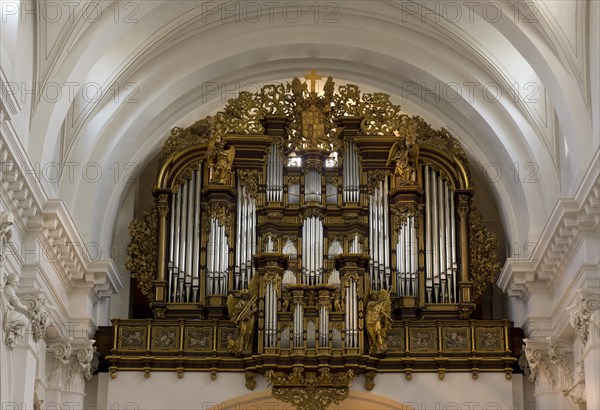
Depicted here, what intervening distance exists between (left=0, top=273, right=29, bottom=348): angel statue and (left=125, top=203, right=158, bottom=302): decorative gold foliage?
4.97 meters

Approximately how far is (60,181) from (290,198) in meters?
3.95

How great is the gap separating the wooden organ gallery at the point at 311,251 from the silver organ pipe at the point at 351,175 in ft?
0.08

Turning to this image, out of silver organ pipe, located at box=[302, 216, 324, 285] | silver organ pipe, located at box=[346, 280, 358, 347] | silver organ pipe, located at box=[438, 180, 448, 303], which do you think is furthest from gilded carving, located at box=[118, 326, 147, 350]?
silver organ pipe, located at box=[438, 180, 448, 303]

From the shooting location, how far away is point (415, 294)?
2178 cm

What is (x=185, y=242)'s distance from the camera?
72.6 ft

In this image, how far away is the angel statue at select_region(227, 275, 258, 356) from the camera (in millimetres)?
21094

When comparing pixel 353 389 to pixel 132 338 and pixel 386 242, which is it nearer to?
pixel 386 242

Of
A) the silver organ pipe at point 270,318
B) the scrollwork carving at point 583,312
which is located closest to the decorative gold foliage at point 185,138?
the silver organ pipe at point 270,318

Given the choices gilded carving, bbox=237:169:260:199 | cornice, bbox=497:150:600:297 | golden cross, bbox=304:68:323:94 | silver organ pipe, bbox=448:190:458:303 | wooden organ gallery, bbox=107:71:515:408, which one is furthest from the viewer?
golden cross, bbox=304:68:323:94

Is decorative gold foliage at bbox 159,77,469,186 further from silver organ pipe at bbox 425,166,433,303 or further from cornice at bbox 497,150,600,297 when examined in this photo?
cornice at bbox 497,150,600,297

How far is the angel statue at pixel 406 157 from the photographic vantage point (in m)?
22.3

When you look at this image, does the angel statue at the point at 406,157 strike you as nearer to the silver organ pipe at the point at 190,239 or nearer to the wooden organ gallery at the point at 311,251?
the wooden organ gallery at the point at 311,251

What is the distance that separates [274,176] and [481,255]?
3.64 metres

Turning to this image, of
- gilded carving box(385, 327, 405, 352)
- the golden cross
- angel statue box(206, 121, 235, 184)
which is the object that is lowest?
gilded carving box(385, 327, 405, 352)
